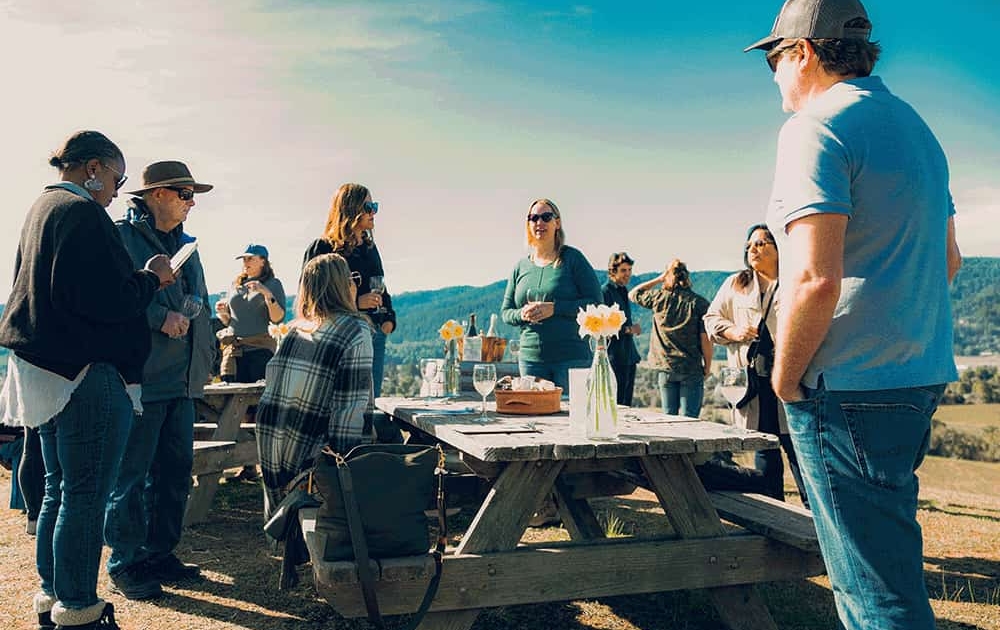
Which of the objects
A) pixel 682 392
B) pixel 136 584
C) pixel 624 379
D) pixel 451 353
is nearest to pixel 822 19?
pixel 451 353

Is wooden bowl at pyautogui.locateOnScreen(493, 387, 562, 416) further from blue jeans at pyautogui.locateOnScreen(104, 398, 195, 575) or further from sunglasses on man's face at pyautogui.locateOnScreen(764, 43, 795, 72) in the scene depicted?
sunglasses on man's face at pyautogui.locateOnScreen(764, 43, 795, 72)

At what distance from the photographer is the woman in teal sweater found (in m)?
5.17

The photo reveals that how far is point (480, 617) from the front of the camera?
361cm

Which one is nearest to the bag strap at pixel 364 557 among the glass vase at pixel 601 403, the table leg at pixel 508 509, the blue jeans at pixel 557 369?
the table leg at pixel 508 509

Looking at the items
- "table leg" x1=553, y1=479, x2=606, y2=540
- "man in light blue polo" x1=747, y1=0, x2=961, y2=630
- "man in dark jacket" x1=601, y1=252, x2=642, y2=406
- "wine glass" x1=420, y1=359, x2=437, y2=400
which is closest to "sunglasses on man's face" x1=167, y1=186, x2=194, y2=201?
"wine glass" x1=420, y1=359, x2=437, y2=400

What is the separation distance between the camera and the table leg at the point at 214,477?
508 centimetres

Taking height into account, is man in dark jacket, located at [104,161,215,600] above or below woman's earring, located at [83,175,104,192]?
below

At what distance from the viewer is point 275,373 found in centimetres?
368

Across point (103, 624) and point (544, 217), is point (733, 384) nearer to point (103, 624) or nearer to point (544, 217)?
point (544, 217)

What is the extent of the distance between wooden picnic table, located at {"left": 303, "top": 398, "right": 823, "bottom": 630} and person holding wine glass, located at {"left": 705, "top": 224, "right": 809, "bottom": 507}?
0.90 meters

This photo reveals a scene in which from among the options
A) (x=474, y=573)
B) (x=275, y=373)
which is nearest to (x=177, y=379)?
(x=275, y=373)

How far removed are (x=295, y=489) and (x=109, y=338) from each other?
0.91 meters

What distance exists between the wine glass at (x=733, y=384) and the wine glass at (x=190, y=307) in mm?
2694

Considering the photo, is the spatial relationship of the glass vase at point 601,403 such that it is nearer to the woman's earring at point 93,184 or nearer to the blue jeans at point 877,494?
the blue jeans at point 877,494
